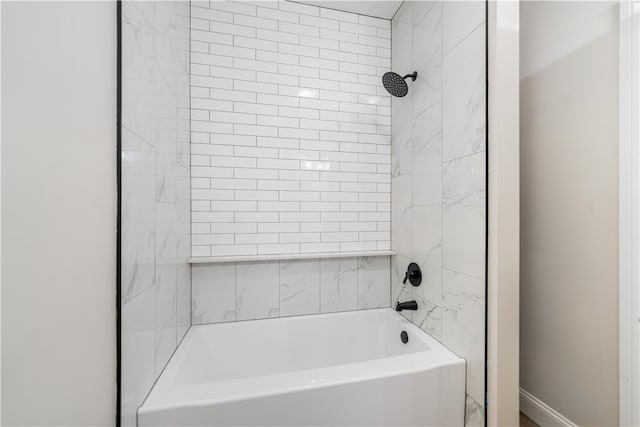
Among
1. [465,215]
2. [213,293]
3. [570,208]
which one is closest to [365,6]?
[465,215]

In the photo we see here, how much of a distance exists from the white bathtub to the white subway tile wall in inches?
22.2

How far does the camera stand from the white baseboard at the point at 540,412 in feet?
4.99

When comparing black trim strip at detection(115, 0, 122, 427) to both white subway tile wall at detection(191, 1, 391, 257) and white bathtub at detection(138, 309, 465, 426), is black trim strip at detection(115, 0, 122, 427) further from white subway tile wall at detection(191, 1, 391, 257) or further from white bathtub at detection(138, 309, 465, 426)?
white subway tile wall at detection(191, 1, 391, 257)

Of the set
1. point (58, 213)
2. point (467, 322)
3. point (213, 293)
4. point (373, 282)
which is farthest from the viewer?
point (373, 282)

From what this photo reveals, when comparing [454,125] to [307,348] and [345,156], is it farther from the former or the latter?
[307,348]

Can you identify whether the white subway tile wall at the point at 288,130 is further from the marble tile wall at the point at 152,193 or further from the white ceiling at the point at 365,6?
the marble tile wall at the point at 152,193

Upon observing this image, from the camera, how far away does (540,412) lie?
1626 mm

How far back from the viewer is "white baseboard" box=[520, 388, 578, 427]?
152 cm

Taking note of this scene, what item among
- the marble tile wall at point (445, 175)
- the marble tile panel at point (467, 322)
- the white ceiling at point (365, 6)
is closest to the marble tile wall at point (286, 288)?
the marble tile wall at point (445, 175)

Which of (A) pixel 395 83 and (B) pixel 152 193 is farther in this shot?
(A) pixel 395 83

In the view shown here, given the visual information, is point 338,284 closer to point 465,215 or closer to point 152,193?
point 465,215

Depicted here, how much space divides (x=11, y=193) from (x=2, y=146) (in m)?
0.08

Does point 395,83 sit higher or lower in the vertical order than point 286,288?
higher

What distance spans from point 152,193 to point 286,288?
1.08m
